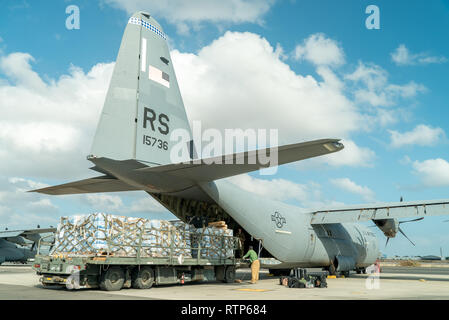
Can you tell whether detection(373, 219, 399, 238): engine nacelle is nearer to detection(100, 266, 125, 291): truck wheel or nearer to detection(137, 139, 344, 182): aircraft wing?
detection(137, 139, 344, 182): aircraft wing

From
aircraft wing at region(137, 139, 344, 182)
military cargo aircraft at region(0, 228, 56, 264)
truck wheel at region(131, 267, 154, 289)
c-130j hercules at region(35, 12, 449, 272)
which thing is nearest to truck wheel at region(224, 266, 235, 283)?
c-130j hercules at region(35, 12, 449, 272)

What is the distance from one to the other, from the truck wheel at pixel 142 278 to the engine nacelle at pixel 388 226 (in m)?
14.4

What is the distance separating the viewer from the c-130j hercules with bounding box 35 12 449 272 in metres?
10.6

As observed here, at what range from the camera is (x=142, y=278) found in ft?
38.1

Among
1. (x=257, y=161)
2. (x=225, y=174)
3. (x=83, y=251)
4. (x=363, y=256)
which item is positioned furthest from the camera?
(x=363, y=256)

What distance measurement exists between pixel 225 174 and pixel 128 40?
4925 millimetres

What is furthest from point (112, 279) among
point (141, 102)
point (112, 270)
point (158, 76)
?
point (158, 76)

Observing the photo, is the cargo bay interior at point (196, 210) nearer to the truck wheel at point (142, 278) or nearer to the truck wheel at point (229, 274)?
the truck wheel at point (229, 274)

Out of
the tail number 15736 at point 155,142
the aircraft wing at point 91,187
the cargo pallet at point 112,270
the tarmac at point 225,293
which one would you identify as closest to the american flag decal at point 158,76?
the tail number 15736 at point 155,142

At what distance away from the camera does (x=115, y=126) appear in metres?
10.6
